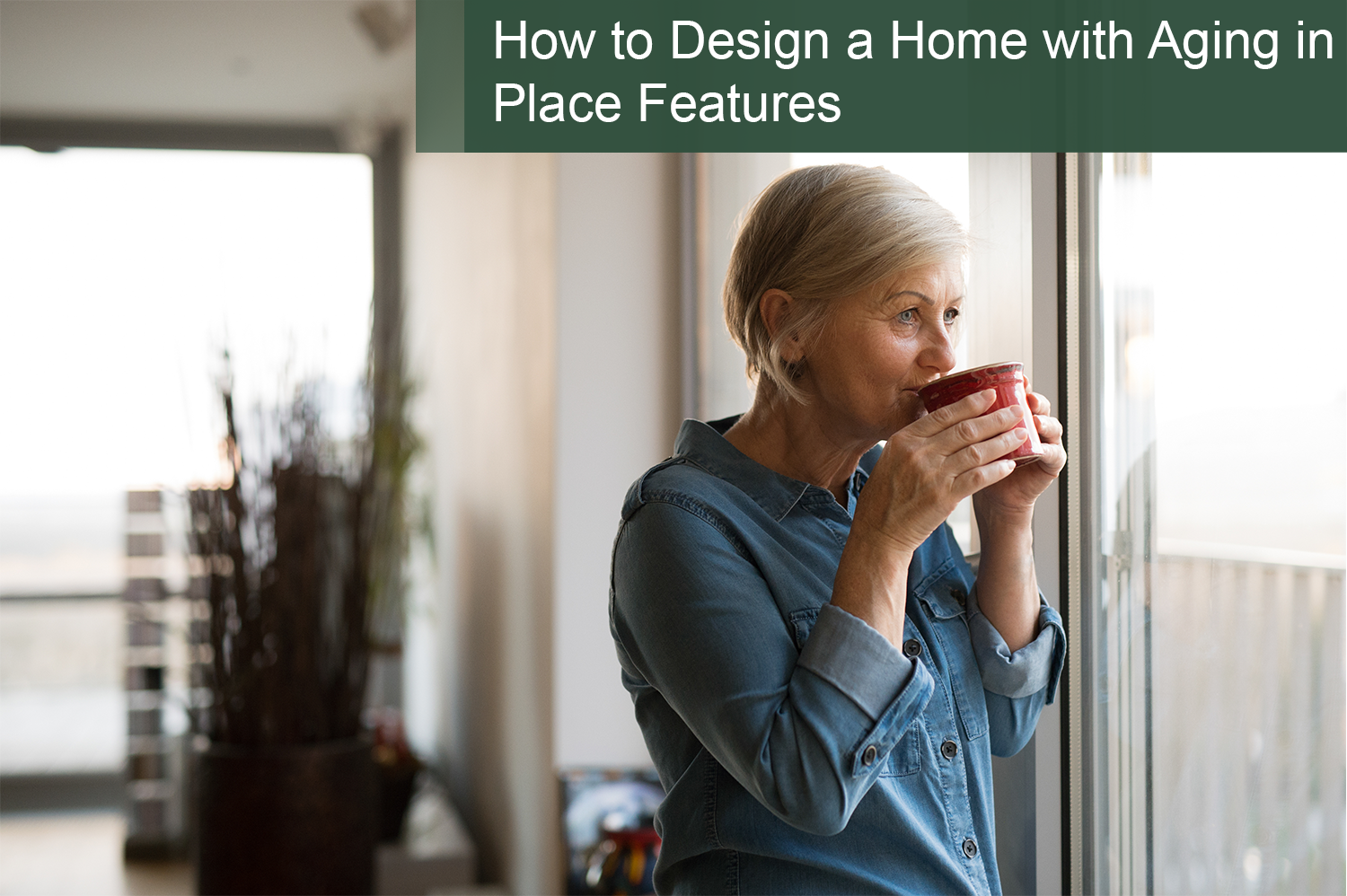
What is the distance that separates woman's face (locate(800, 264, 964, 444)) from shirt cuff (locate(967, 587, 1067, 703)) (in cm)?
20

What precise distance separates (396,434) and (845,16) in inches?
102

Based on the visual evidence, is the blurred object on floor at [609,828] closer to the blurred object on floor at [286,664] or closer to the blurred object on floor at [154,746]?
the blurred object on floor at [286,664]

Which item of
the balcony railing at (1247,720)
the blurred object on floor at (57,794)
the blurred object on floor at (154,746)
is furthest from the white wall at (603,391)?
the blurred object on floor at (57,794)

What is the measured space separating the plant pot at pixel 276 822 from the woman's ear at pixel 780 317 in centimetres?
218

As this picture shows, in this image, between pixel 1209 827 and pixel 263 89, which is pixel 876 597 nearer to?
pixel 1209 827

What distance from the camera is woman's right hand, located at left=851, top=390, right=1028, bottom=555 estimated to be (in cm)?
88

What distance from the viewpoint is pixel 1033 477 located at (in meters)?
1.00

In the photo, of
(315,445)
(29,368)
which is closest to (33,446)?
(29,368)

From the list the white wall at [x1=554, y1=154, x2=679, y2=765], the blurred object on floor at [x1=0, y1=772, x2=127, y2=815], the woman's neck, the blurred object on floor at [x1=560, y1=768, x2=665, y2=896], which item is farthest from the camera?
the blurred object on floor at [x1=0, y1=772, x2=127, y2=815]

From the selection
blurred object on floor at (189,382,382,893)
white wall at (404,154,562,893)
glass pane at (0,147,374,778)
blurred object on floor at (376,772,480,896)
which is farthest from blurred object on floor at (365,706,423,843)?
glass pane at (0,147,374,778)

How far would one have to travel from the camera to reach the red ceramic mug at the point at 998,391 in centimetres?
90

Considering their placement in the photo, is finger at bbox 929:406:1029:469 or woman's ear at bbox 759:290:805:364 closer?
finger at bbox 929:406:1029:469

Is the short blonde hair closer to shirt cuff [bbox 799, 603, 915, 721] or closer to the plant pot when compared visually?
shirt cuff [bbox 799, 603, 915, 721]

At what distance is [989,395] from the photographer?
892 mm
